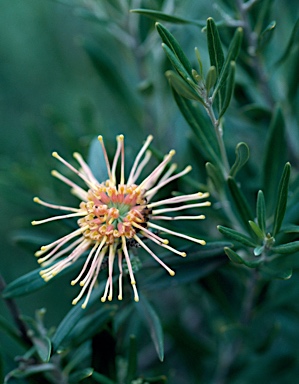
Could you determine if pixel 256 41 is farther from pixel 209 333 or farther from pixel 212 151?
pixel 209 333

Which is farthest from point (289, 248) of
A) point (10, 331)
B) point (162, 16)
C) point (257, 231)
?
point (10, 331)

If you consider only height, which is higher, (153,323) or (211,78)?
(211,78)

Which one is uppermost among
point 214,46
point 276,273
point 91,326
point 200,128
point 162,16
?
point 162,16

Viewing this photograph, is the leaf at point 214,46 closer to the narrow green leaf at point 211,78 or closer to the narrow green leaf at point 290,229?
the narrow green leaf at point 211,78

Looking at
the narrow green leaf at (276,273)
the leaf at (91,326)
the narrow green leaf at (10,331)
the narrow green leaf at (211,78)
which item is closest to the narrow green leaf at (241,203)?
the narrow green leaf at (276,273)

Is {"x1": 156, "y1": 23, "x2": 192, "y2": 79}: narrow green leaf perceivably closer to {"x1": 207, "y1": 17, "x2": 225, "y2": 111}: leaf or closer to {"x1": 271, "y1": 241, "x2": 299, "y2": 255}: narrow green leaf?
{"x1": 207, "y1": 17, "x2": 225, "y2": 111}: leaf

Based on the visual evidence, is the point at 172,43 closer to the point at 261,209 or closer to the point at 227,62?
the point at 227,62
